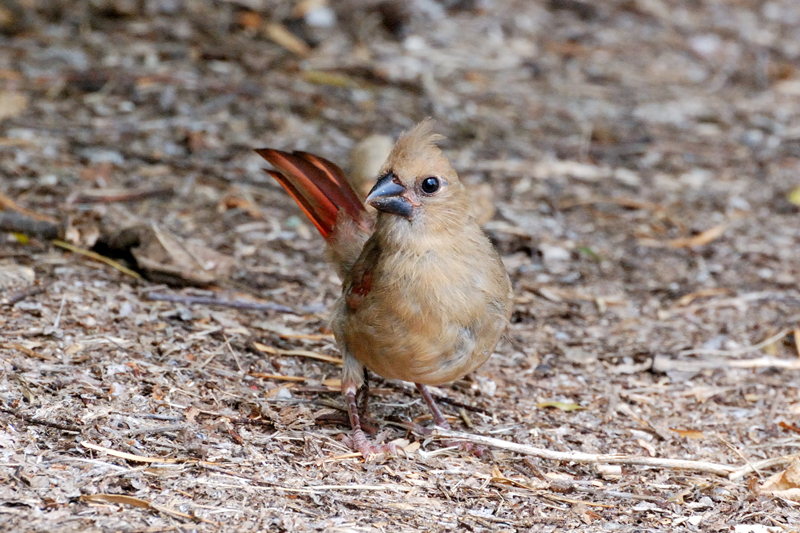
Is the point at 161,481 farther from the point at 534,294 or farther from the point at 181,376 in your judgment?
the point at 534,294

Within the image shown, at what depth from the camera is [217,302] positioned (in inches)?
177

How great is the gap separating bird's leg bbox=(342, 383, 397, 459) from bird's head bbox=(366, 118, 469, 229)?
2.43 ft

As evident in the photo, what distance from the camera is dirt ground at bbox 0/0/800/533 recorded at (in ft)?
10.9

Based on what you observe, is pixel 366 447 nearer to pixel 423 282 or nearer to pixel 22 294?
pixel 423 282

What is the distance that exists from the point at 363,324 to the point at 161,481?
3.24 feet

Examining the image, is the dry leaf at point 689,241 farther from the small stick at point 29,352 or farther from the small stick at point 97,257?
the small stick at point 29,352

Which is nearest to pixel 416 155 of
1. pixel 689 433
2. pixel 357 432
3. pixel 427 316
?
pixel 427 316

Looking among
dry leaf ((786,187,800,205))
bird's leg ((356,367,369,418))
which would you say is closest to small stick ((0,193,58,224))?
bird's leg ((356,367,369,418))

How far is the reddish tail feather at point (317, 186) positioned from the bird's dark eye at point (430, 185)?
0.79m

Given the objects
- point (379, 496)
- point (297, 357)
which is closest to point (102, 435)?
point (379, 496)

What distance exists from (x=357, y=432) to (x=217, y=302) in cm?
116

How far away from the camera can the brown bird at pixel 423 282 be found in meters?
3.54

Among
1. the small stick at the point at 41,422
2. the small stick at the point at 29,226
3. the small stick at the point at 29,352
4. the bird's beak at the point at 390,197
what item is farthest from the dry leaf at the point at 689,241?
the small stick at the point at 41,422

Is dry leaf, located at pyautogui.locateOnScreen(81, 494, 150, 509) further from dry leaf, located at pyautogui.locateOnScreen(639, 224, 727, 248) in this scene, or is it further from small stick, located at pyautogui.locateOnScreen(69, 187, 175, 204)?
dry leaf, located at pyautogui.locateOnScreen(639, 224, 727, 248)
